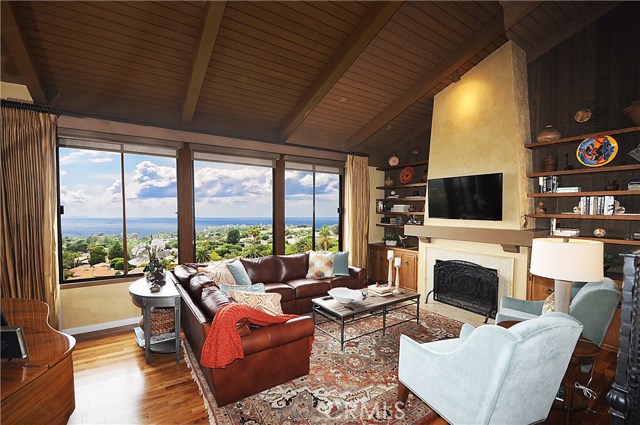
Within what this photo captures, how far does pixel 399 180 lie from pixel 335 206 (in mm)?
1522

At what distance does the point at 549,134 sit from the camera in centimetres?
373

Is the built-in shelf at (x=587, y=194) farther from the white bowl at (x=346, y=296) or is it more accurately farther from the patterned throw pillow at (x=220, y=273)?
the patterned throw pillow at (x=220, y=273)

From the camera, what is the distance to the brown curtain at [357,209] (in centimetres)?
603

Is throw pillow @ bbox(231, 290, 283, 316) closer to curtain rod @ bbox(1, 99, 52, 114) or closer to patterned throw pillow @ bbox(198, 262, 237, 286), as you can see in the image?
patterned throw pillow @ bbox(198, 262, 237, 286)

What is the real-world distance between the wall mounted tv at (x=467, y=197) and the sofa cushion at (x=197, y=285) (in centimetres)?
370

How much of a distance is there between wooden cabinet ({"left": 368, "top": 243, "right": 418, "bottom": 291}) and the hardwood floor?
272 cm

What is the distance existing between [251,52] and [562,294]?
396 cm

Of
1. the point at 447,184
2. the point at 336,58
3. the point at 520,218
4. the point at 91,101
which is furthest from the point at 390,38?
the point at 91,101

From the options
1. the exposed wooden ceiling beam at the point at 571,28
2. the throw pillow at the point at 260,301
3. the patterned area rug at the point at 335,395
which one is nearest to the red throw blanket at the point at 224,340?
the throw pillow at the point at 260,301

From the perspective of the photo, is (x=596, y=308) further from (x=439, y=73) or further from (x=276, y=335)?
(x=439, y=73)

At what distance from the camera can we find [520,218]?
387 centimetres

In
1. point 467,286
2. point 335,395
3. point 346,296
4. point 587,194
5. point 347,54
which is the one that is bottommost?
point 335,395

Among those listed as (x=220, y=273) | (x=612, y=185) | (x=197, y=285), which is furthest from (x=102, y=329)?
(x=612, y=185)

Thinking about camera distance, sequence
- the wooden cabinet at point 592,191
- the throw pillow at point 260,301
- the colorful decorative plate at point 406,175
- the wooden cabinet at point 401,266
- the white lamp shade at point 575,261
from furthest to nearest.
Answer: the colorful decorative plate at point 406,175
the wooden cabinet at point 401,266
the wooden cabinet at point 592,191
the throw pillow at point 260,301
the white lamp shade at point 575,261
